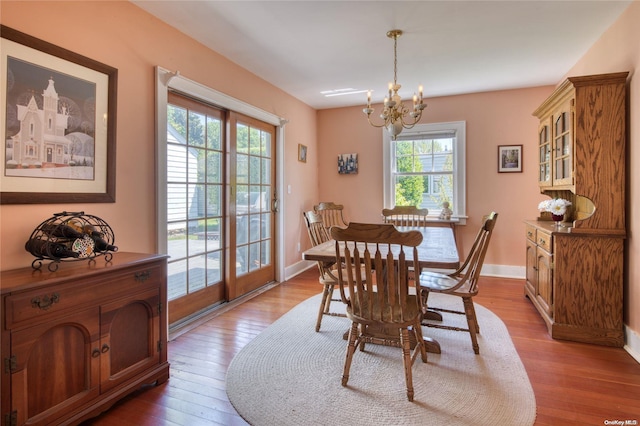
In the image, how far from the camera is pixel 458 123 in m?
4.54

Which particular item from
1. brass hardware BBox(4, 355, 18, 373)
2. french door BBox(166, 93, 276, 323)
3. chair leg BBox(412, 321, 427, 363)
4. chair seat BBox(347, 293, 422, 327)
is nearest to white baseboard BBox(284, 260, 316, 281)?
french door BBox(166, 93, 276, 323)

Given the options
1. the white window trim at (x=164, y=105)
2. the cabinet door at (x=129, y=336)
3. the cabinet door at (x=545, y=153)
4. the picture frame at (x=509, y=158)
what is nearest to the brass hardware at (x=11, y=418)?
the cabinet door at (x=129, y=336)

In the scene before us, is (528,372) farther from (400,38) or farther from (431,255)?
(400,38)

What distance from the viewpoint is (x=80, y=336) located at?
1586 millimetres

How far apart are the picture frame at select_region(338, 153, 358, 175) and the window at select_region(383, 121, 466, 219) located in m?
0.45

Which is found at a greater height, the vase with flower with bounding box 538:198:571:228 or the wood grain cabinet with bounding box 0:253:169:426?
the vase with flower with bounding box 538:198:571:228

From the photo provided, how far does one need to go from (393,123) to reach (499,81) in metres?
2.12

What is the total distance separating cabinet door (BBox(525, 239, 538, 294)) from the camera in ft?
10.3

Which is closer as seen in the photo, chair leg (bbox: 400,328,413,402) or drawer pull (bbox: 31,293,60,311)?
drawer pull (bbox: 31,293,60,311)

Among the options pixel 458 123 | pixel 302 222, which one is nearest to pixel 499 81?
pixel 458 123

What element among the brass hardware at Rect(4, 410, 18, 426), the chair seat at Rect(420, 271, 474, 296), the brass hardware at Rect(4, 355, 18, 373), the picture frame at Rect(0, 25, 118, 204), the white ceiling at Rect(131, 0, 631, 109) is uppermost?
the white ceiling at Rect(131, 0, 631, 109)

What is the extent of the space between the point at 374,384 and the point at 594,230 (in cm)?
200

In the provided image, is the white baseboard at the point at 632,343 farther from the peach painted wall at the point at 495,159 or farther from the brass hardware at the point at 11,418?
the brass hardware at the point at 11,418

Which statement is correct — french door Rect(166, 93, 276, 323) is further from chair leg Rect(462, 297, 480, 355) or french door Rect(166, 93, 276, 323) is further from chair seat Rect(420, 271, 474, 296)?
chair leg Rect(462, 297, 480, 355)
